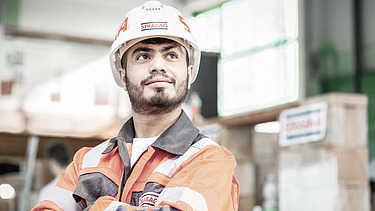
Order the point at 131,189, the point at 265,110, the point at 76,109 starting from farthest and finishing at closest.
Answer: the point at 76,109 → the point at 265,110 → the point at 131,189

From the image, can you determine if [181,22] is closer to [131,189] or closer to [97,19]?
[131,189]

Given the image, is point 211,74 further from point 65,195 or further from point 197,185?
point 197,185

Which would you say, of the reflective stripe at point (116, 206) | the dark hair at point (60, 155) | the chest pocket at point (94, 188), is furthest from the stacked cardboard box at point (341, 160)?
the reflective stripe at point (116, 206)

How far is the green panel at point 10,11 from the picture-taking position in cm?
1337

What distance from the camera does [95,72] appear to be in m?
12.6

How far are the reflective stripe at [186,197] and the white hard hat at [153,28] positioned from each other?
0.48 meters

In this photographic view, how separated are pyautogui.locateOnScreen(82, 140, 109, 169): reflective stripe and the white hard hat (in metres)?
0.30

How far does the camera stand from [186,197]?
1.73 metres

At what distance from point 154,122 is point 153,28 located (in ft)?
0.92

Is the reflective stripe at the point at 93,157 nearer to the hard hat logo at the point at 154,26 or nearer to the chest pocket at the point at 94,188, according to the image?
the chest pocket at the point at 94,188

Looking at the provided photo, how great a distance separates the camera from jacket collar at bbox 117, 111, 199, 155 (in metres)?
1.90

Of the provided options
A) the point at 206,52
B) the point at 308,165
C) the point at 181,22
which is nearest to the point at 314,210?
the point at 308,165

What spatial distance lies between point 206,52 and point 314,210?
7717mm

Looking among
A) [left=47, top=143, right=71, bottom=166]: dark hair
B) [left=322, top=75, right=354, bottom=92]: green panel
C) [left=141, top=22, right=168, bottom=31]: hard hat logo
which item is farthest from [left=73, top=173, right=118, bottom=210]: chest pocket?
[left=322, top=75, right=354, bottom=92]: green panel
